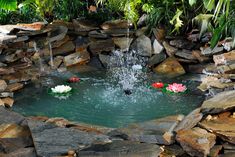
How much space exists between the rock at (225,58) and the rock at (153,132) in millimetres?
1843

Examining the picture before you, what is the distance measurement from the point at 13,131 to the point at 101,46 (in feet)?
11.6

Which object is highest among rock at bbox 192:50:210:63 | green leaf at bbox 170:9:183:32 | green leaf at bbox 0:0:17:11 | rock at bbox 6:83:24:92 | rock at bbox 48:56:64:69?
green leaf at bbox 0:0:17:11

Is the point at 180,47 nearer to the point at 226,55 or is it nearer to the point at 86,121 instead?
the point at 226,55

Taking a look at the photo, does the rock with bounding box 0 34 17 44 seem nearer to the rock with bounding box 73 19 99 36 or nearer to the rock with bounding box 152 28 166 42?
the rock with bounding box 73 19 99 36

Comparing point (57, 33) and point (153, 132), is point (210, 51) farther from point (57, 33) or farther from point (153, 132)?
point (153, 132)

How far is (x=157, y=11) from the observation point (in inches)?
247

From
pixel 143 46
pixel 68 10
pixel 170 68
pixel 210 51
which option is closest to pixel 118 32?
pixel 143 46

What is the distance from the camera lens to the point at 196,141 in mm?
2699

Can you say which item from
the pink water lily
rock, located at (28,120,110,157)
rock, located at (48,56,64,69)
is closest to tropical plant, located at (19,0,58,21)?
rock, located at (48,56,64,69)

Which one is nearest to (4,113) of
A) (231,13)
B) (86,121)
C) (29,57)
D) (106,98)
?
(86,121)

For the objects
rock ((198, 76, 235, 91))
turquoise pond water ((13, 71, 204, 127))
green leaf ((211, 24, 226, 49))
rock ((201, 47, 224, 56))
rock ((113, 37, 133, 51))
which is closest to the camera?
turquoise pond water ((13, 71, 204, 127))

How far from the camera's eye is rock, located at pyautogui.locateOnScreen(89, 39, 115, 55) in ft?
20.8

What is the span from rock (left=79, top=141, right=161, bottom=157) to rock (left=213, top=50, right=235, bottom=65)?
2.65m

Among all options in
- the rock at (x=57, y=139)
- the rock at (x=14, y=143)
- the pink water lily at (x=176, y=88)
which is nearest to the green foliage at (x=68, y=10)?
the pink water lily at (x=176, y=88)
